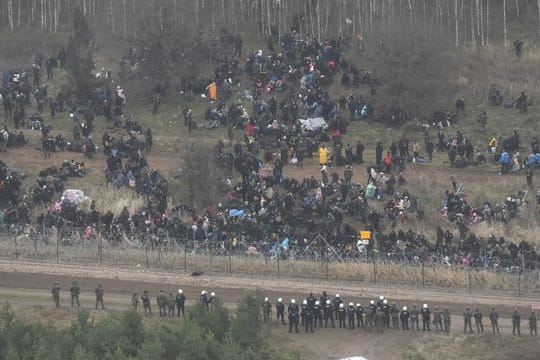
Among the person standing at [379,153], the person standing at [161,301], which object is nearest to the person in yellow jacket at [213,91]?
the person standing at [379,153]

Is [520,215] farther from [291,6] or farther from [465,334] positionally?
[291,6]

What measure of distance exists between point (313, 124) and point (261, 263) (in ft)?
41.0

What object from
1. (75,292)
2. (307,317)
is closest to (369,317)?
(307,317)

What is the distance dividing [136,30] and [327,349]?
29911 millimetres

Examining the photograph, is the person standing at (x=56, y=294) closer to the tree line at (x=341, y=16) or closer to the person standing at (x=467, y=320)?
the person standing at (x=467, y=320)

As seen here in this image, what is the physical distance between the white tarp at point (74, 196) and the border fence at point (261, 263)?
3.94 m

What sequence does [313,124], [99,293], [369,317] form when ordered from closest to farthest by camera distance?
1. [369,317]
2. [99,293]
3. [313,124]

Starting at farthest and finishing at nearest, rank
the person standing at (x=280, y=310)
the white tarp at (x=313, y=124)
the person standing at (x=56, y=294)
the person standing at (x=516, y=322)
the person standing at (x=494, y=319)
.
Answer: the white tarp at (x=313, y=124) < the person standing at (x=56, y=294) < the person standing at (x=280, y=310) < the person standing at (x=494, y=319) < the person standing at (x=516, y=322)

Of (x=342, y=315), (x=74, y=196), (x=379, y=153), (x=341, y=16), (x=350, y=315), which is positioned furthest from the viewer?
(x=341, y=16)

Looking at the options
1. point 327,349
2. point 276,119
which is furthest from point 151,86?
point 327,349

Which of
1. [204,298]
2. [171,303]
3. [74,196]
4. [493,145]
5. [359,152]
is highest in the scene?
[493,145]

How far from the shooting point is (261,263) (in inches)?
2151

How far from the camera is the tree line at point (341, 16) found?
75625mm

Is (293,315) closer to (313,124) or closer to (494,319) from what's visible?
(494,319)
